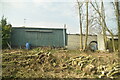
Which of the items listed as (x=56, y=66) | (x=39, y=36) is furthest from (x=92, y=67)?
(x=39, y=36)

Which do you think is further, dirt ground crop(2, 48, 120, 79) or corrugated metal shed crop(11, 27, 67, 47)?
corrugated metal shed crop(11, 27, 67, 47)

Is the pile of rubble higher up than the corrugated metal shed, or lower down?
lower down

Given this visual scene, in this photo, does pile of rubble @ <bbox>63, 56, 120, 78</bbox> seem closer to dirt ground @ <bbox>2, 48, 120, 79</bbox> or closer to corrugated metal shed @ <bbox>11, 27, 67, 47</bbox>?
dirt ground @ <bbox>2, 48, 120, 79</bbox>

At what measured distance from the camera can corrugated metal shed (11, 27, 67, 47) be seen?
54.6 ft

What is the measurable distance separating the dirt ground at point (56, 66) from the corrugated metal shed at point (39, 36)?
25.0 feet

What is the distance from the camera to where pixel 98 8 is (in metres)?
14.4

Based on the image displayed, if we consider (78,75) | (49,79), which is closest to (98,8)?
(78,75)

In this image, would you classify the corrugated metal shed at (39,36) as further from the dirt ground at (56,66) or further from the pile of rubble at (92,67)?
the pile of rubble at (92,67)

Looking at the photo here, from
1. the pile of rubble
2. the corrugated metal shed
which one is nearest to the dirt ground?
the pile of rubble

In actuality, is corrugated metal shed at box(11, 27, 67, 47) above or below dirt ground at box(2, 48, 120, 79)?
above

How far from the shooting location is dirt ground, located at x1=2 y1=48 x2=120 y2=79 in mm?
7238

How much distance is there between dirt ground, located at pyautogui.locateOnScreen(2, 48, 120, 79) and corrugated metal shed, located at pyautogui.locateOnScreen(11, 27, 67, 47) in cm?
761

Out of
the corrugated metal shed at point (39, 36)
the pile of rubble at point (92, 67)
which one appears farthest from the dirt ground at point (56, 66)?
the corrugated metal shed at point (39, 36)

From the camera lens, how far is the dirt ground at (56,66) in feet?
23.7
